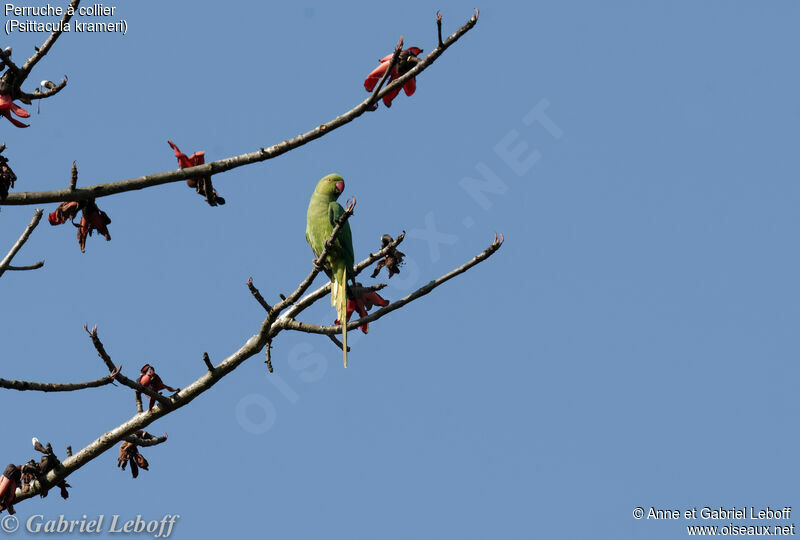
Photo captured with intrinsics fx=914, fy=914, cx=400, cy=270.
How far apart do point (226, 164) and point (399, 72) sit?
46.1 inches

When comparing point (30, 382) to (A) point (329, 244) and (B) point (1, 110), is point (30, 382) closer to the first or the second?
(B) point (1, 110)

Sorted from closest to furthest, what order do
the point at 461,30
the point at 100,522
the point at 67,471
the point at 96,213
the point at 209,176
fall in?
the point at 461,30
the point at 209,176
the point at 96,213
the point at 67,471
the point at 100,522

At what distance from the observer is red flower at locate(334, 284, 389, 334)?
282 inches

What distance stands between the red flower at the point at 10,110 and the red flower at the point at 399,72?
2155 millimetres

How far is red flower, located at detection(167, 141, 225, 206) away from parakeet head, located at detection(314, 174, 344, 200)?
369 cm

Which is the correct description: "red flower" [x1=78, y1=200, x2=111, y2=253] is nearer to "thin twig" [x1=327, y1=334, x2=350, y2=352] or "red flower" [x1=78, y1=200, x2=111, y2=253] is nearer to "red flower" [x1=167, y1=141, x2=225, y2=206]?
"red flower" [x1=167, y1=141, x2=225, y2=206]

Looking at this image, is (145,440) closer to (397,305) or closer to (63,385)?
(63,385)

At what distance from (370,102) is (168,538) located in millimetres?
4467

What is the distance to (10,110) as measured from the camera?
565 centimetres

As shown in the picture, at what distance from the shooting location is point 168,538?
7.70 meters

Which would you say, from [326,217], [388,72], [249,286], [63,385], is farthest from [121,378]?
[326,217]

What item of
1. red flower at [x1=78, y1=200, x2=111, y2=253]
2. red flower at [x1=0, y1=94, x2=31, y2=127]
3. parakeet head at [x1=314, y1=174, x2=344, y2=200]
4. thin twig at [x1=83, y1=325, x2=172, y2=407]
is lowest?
thin twig at [x1=83, y1=325, x2=172, y2=407]

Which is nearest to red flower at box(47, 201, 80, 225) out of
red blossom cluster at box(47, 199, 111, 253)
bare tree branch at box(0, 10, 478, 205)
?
red blossom cluster at box(47, 199, 111, 253)

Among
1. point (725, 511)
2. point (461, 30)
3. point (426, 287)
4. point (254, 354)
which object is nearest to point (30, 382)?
point (254, 354)
